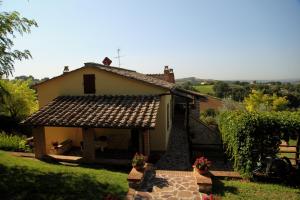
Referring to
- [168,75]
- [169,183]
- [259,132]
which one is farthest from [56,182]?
[168,75]

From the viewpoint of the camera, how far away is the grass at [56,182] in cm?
824

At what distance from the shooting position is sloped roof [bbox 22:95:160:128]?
12469 mm

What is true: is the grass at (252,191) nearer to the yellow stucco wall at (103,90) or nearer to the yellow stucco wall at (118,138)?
the yellow stucco wall at (103,90)

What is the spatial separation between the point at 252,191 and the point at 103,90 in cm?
1091

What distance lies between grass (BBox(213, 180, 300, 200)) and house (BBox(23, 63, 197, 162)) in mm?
4246

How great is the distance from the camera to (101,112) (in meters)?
13.7

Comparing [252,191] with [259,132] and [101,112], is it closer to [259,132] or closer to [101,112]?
[259,132]

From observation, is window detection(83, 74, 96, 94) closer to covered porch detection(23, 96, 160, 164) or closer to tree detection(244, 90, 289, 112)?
covered porch detection(23, 96, 160, 164)

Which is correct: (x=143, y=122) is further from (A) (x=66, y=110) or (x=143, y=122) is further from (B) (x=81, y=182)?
(A) (x=66, y=110)

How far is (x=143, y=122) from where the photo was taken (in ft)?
39.9

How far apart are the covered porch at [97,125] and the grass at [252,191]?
421 cm

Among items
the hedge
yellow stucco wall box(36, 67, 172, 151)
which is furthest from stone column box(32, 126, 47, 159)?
the hedge

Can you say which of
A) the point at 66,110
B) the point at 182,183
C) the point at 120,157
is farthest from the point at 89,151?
the point at 182,183

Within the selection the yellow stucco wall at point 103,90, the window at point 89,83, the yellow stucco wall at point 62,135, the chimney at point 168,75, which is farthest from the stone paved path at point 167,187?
the chimney at point 168,75
